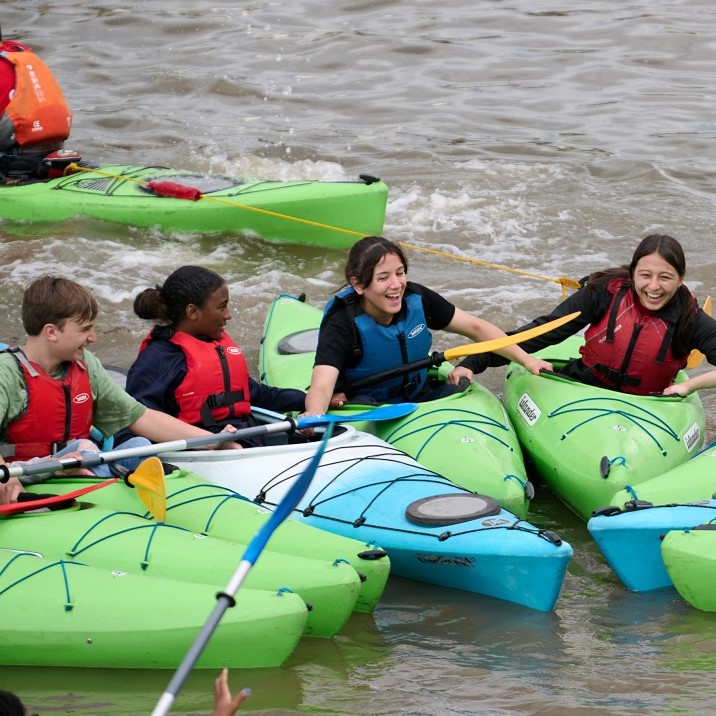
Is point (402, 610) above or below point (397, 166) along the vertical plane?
below

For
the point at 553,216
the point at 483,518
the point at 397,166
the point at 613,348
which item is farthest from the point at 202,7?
the point at 483,518

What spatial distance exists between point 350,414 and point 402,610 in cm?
93

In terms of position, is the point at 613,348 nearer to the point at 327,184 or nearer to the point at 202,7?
the point at 327,184

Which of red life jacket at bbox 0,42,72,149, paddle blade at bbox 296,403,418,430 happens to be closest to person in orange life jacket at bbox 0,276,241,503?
paddle blade at bbox 296,403,418,430

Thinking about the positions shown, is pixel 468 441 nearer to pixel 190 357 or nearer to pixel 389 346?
pixel 389 346

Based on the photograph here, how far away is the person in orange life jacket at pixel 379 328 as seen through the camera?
4430 millimetres

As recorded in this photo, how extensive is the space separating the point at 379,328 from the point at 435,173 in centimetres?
496

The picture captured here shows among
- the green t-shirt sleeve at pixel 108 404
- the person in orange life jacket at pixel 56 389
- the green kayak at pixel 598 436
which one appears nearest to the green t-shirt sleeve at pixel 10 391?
the person in orange life jacket at pixel 56 389

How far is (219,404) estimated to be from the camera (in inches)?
169

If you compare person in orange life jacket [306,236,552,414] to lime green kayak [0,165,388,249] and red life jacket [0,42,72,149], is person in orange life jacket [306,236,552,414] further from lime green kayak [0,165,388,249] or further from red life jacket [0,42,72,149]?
red life jacket [0,42,72,149]

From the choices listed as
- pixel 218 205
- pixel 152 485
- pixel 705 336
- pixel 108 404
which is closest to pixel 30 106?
pixel 218 205

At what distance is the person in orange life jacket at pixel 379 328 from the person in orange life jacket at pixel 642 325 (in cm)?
33

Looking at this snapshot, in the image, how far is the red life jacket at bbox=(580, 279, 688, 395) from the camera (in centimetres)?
456

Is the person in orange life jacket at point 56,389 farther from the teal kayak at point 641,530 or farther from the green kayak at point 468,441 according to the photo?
the teal kayak at point 641,530
